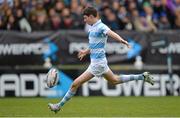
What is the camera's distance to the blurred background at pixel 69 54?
68.6ft

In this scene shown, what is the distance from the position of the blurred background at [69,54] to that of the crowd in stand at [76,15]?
36 mm

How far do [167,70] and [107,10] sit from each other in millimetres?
3200

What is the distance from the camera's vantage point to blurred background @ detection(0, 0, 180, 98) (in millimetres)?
20922

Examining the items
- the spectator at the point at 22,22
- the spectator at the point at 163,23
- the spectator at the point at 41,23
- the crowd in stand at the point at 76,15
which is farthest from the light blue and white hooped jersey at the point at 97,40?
the spectator at the point at 163,23

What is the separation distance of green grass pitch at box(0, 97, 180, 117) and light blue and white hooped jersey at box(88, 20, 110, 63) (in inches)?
52.8

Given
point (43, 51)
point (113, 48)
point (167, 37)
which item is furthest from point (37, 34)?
point (167, 37)

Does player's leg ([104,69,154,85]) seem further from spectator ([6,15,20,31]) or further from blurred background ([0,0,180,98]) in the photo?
spectator ([6,15,20,31])

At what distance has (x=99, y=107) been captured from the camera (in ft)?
55.3

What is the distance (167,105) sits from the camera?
56.8ft

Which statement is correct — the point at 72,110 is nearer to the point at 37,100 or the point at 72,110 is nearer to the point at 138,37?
the point at 37,100

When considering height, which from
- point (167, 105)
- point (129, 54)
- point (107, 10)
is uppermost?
point (107, 10)

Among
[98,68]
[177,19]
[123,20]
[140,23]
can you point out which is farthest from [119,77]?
[177,19]

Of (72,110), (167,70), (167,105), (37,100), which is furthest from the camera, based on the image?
(167,70)

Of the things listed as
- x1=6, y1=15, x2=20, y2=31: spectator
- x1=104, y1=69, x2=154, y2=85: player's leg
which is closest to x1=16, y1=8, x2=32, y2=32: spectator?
x1=6, y1=15, x2=20, y2=31: spectator
